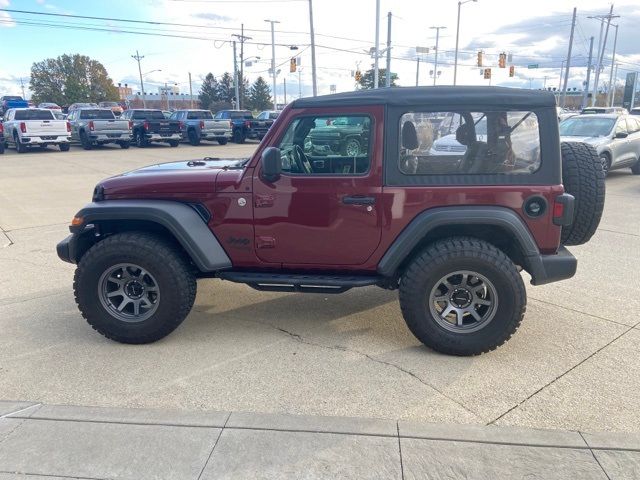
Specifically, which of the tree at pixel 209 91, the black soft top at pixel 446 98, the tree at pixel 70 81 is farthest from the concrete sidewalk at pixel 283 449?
the tree at pixel 209 91

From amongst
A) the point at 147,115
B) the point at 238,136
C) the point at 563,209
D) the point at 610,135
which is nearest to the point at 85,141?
the point at 147,115

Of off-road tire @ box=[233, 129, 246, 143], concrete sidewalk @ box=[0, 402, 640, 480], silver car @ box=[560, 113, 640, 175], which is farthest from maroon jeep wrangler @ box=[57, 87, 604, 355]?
off-road tire @ box=[233, 129, 246, 143]

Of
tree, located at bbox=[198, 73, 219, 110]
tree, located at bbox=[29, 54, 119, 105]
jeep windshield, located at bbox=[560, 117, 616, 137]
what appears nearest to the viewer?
jeep windshield, located at bbox=[560, 117, 616, 137]

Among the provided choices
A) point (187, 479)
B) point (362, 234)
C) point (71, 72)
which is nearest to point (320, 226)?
point (362, 234)

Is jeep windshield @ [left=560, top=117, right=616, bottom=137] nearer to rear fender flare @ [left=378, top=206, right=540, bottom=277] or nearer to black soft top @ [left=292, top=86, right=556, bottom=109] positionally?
black soft top @ [left=292, top=86, right=556, bottom=109]

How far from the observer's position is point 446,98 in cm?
353

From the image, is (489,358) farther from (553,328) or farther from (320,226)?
(320,226)

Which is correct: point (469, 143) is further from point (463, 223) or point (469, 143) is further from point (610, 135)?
point (610, 135)

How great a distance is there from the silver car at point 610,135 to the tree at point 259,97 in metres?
76.4

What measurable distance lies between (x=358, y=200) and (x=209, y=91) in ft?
298

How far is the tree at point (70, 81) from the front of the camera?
7143cm

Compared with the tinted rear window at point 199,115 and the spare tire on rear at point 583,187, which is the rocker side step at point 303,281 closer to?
the spare tire on rear at point 583,187

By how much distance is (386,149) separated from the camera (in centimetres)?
358

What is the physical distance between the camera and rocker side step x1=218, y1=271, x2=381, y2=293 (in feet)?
12.3
